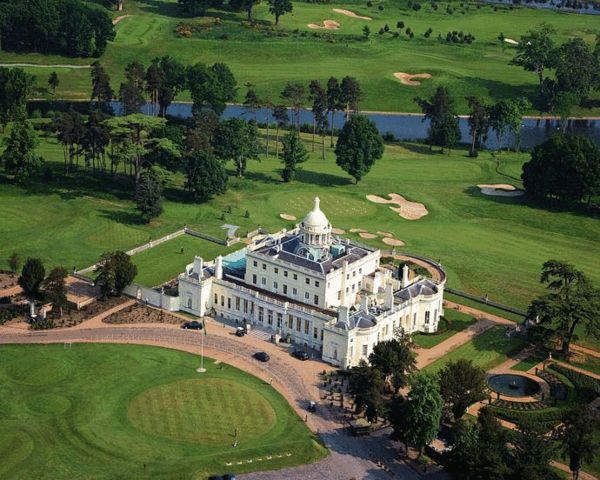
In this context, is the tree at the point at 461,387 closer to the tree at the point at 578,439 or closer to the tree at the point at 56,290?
the tree at the point at 578,439

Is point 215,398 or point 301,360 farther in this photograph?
point 301,360

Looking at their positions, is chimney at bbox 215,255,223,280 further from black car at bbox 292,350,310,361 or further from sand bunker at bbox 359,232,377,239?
sand bunker at bbox 359,232,377,239

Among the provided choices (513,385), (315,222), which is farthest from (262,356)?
(513,385)

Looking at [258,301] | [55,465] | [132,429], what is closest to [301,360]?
[258,301]

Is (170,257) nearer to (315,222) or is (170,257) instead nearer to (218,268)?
(218,268)

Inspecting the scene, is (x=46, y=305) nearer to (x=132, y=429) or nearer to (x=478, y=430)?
(x=132, y=429)

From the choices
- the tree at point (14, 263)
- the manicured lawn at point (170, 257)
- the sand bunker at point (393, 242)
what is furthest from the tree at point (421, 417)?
the tree at point (14, 263)
